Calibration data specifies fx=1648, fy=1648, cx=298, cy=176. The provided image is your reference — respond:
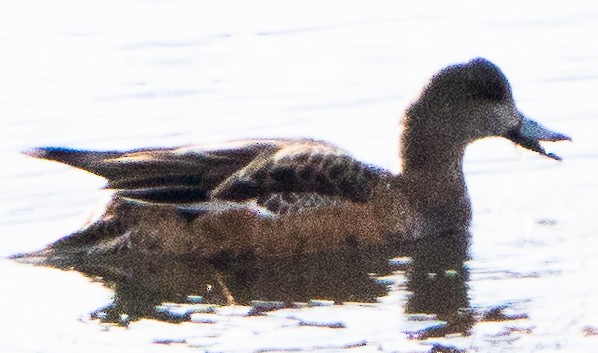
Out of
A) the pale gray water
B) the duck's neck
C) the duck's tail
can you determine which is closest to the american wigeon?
the duck's tail

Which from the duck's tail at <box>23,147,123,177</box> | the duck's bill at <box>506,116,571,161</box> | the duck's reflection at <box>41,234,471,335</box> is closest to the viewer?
the duck's reflection at <box>41,234,471,335</box>

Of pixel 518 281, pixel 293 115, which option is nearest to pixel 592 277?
pixel 518 281

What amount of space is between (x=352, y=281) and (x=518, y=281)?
2.93 ft

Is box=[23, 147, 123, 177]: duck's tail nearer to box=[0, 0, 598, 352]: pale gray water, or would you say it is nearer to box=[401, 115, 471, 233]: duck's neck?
box=[0, 0, 598, 352]: pale gray water

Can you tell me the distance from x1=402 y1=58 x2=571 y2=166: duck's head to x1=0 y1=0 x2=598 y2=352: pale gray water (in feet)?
0.82

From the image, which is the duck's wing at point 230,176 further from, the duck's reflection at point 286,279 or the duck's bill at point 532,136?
the duck's bill at point 532,136

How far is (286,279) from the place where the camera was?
882cm

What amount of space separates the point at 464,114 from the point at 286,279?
5.85ft

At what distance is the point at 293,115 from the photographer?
37.9ft

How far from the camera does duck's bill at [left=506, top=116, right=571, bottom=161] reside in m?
9.78

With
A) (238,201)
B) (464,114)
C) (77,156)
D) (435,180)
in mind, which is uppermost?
(464,114)

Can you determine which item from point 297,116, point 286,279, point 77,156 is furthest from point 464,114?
point 77,156

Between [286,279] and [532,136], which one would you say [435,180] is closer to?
[532,136]

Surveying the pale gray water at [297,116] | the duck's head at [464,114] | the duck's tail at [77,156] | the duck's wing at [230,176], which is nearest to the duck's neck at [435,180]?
the duck's head at [464,114]
